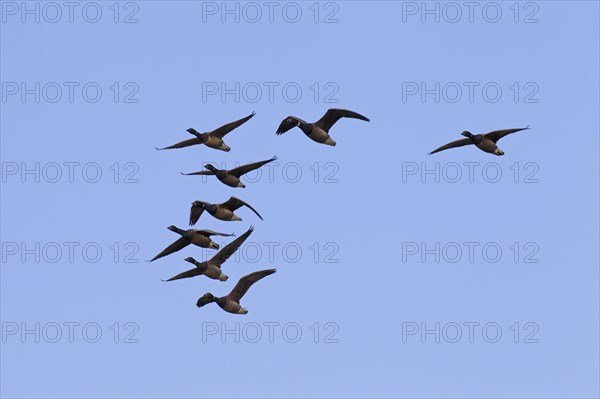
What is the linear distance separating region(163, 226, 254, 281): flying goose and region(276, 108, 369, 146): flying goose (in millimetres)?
6107

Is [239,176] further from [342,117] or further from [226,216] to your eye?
[342,117]

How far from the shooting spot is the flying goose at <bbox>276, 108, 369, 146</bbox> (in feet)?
186

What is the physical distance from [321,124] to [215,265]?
8.39 meters

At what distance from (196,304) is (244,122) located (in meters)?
8.55

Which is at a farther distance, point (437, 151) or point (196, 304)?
point (437, 151)

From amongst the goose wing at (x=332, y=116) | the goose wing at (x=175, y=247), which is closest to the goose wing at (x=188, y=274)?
the goose wing at (x=175, y=247)

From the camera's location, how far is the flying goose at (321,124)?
56.6 m

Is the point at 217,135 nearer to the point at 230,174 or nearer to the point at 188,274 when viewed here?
the point at 230,174

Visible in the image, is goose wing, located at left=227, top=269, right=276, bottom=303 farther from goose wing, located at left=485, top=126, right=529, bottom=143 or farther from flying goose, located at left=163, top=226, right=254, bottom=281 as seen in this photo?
goose wing, located at left=485, top=126, right=529, bottom=143

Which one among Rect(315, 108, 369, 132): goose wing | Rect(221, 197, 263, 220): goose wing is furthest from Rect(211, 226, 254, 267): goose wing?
Rect(315, 108, 369, 132): goose wing

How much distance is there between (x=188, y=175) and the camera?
56.9 metres

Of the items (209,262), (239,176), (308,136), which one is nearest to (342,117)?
(308,136)

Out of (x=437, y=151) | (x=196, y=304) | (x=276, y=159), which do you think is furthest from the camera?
(x=437, y=151)

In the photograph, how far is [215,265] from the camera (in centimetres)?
5475
